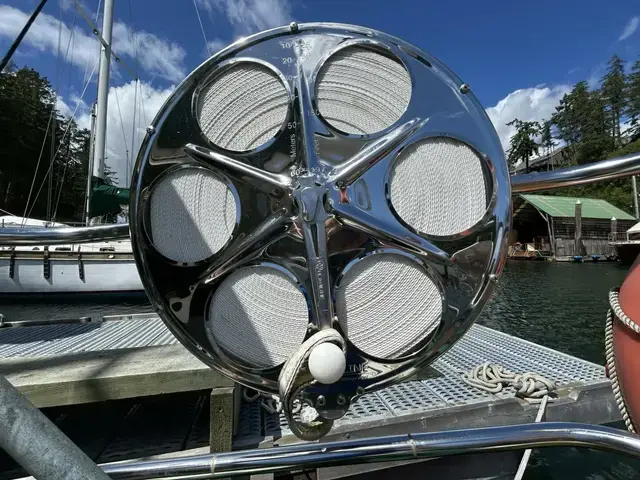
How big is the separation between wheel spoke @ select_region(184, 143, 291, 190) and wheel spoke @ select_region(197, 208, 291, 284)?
8cm

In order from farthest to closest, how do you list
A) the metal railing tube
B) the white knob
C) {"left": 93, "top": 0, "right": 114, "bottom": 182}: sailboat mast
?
{"left": 93, "top": 0, "right": 114, "bottom": 182}: sailboat mast
the white knob
the metal railing tube

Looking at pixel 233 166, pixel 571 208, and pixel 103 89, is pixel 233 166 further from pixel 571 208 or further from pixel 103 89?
pixel 571 208

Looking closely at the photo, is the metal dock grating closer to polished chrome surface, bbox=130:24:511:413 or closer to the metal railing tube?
polished chrome surface, bbox=130:24:511:413

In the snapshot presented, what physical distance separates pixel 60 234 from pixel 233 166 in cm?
49

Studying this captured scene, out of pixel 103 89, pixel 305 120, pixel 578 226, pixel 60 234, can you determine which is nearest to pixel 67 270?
pixel 103 89

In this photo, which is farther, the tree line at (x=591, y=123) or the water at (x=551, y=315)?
the tree line at (x=591, y=123)

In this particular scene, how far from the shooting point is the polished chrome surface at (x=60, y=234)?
0.95 meters

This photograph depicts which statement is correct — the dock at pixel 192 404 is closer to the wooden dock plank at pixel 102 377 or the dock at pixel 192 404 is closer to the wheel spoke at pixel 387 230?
the wooden dock plank at pixel 102 377

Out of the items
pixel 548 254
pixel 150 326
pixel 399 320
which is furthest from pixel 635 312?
pixel 548 254

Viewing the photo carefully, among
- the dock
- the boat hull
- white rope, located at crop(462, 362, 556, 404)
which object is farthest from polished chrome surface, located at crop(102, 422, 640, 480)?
the boat hull

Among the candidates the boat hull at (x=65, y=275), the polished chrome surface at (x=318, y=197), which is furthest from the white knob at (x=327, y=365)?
the boat hull at (x=65, y=275)

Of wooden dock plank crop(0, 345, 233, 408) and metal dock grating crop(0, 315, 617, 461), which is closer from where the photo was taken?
wooden dock plank crop(0, 345, 233, 408)

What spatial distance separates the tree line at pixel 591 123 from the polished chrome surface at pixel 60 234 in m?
52.5

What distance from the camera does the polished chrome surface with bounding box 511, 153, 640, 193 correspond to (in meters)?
0.94
